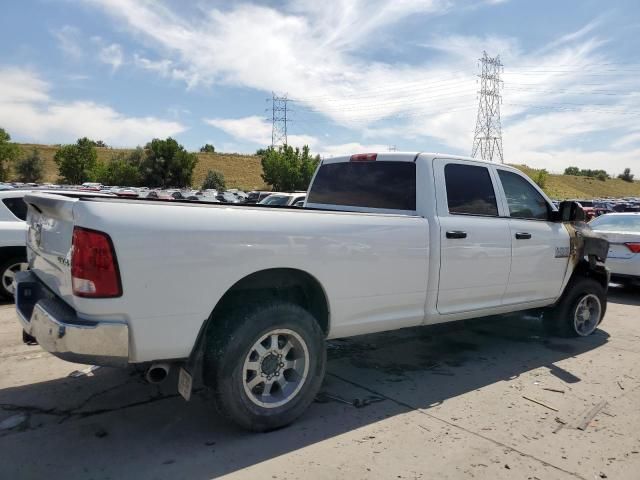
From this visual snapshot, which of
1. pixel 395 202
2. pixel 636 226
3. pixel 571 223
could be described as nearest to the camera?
pixel 395 202

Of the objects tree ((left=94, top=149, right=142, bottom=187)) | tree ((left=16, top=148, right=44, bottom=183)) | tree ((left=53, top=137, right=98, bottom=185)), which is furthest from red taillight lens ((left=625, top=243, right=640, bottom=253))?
tree ((left=16, top=148, right=44, bottom=183))

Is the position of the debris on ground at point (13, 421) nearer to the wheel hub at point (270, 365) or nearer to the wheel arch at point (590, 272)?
the wheel hub at point (270, 365)

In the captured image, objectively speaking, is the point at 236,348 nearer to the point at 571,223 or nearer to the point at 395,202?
the point at 395,202

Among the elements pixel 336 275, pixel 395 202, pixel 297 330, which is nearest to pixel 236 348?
pixel 297 330

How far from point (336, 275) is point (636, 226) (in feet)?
27.2

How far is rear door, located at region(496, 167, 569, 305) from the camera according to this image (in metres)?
5.11

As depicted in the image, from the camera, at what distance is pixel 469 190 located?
15.8 feet

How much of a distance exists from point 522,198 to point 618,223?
583 cm

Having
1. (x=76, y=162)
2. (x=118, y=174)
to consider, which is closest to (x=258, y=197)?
(x=118, y=174)

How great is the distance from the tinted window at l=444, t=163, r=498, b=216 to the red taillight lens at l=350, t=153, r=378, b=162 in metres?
0.71

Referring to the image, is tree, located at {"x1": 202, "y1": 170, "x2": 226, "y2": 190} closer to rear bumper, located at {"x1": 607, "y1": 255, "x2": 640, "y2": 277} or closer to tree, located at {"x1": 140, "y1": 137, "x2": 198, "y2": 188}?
tree, located at {"x1": 140, "y1": 137, "x2": 198, "y2": 188}

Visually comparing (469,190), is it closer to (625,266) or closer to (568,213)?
(568,213)

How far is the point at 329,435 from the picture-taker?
3486 millimetres

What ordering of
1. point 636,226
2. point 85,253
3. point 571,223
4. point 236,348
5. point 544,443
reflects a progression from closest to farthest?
point 85,253
point 236,348
point 544,443
point 571,223
point 636,226
